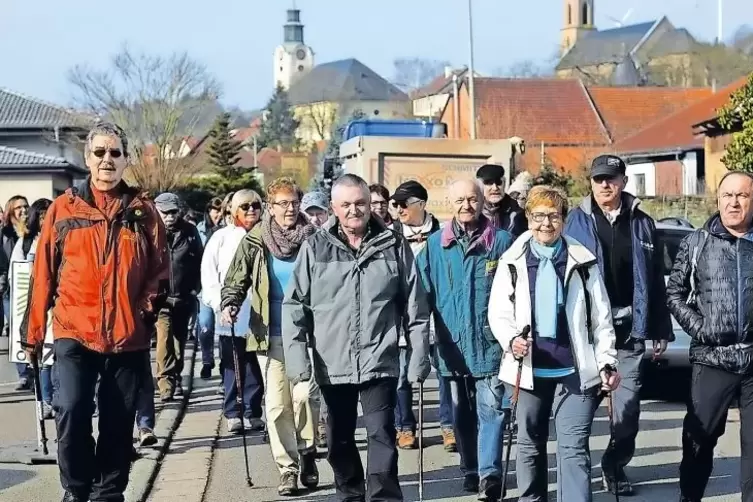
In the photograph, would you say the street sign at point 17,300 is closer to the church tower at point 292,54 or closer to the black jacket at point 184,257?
the black jacket at point 184,257

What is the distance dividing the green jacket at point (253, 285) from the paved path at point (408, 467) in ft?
3.28

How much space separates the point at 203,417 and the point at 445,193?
781 cm

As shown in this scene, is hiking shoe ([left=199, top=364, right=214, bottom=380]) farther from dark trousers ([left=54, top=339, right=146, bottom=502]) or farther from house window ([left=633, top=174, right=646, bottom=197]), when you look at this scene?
house window ([left=633, top=174, right=646, bottom=197])

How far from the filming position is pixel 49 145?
54.8 metres

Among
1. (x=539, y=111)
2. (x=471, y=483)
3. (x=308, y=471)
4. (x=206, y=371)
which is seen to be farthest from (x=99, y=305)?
(x=539, y=111)

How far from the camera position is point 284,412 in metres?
7.86

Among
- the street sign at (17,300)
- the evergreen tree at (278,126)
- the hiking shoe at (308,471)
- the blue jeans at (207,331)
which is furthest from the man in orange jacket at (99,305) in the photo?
the evergreen tree at (278,126)

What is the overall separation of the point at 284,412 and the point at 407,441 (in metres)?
1.80

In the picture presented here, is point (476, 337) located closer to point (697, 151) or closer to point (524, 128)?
point (697, 151)

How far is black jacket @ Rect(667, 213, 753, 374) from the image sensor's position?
6.56 meters

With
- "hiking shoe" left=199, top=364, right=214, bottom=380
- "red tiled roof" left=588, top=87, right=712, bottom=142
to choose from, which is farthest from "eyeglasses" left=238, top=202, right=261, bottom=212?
"red tiled roof" left=588, top=87, right=712, bottom=142

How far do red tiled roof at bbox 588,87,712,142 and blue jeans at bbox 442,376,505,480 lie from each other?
6422 cm

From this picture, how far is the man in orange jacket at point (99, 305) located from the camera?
6414mm

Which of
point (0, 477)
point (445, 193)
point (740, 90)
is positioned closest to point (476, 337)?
→ point (0, 477)
